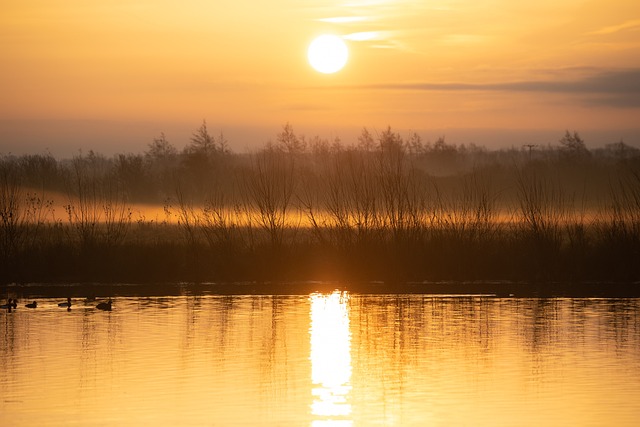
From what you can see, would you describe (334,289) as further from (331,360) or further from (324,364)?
(324,364)

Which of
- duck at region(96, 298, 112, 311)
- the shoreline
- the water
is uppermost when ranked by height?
the shoreline

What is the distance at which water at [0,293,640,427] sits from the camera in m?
13.2

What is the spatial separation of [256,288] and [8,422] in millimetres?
15634

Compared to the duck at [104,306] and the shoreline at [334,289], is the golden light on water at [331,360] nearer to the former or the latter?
the shoreline at [334,289]

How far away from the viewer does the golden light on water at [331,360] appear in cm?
1330

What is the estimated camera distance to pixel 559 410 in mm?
13414

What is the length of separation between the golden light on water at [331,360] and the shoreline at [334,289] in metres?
2.49

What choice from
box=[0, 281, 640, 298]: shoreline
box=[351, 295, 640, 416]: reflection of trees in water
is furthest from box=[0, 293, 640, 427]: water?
box=[0, 281, 640, 298]: shoreline

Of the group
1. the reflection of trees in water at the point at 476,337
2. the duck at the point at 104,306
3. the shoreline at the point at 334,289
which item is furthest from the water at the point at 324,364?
the shoreline at the point at 334,289

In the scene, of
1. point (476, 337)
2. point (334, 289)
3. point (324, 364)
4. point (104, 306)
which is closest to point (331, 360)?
point (324, 364)

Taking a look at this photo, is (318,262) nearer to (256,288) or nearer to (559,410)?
(256,288)

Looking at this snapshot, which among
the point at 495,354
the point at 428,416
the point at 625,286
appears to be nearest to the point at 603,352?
the point at 495,354

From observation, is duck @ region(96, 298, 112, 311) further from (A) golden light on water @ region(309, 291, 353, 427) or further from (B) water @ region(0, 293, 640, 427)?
(A) golden light on water @ region(309, 291, 353, 427)

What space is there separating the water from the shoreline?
2135mm
